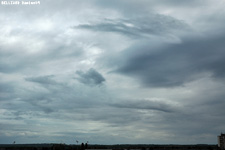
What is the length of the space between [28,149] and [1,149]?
13.8 metres

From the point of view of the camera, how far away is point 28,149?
151m

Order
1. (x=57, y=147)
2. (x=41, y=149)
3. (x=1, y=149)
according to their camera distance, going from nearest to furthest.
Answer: (x=57, y=147) < (x=1, y=149) < (x=41, y=149)

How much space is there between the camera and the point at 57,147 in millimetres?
130000

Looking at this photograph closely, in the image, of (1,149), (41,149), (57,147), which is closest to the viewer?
(57,147)

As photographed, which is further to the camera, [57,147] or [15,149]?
[15,149]

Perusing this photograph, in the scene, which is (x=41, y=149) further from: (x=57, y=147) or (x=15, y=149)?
(x=57, y=147)

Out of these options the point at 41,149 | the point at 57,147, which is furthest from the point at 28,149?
the point at 57,147

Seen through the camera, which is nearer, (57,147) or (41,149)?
(57,147)

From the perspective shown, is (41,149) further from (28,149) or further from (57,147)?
(57,147)

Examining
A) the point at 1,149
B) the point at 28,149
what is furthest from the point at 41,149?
the point at 1,149

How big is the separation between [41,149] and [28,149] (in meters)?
6.39

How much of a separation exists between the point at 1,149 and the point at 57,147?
104 feet

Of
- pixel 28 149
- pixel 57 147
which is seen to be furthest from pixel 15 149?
pixel 57 147

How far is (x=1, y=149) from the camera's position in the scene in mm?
142375
